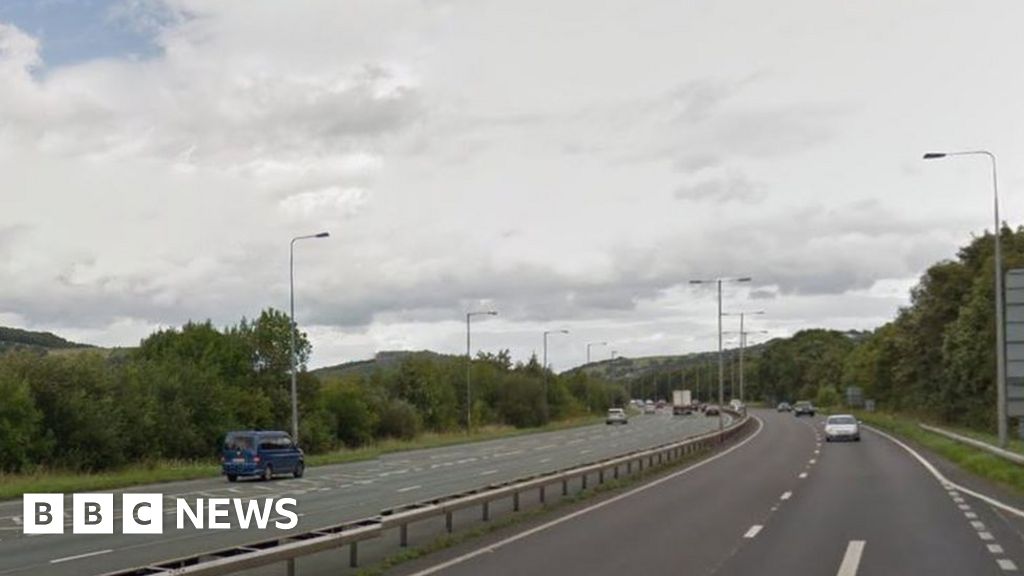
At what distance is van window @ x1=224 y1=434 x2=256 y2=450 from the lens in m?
44.0

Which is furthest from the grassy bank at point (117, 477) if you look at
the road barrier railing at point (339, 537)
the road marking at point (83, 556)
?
the road marking at point (83, 556)

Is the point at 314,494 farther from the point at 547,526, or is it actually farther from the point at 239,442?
the point at 547,526

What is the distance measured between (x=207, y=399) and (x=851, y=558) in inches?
2125

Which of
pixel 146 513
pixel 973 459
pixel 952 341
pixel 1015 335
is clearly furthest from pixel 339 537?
pixel 952 341

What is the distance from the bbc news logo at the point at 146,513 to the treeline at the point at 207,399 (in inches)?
684

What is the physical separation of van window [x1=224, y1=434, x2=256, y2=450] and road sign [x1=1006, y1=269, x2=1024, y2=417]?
23.4m

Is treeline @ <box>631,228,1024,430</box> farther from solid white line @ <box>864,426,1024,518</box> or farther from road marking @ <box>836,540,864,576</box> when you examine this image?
road marking @ <box>836,540,864,576</box>

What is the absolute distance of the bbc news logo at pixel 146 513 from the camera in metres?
25.1

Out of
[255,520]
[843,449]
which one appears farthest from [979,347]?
[255,520]

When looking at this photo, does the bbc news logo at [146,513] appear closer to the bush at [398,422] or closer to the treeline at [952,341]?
the treeline at [952,341]

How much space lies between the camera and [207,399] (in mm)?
67625

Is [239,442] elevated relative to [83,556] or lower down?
elevated

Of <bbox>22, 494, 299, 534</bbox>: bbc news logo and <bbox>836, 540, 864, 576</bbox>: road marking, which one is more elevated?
<bbox>836, 540, 864, 576</bbox>: road marking

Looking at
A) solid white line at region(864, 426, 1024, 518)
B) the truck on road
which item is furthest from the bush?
the truck on road
